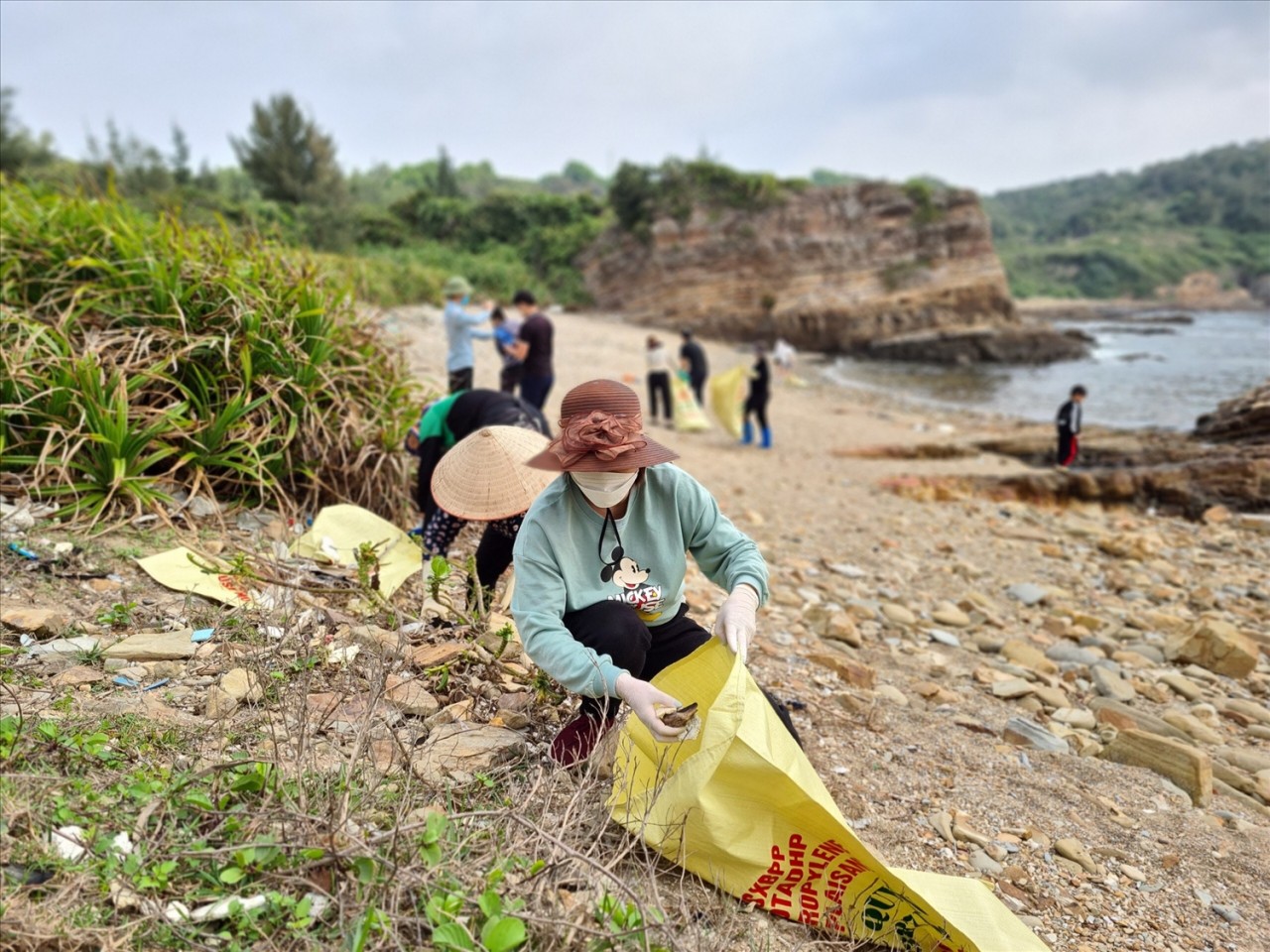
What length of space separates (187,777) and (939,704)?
2.74 meters

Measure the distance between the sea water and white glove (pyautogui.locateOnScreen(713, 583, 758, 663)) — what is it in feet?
43.3

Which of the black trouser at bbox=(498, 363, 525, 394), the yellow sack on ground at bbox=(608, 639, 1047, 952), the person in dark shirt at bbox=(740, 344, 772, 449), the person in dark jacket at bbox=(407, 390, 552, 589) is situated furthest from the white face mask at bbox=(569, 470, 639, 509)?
the person in dark shirt at bbox=(740, 344, 772, 449)

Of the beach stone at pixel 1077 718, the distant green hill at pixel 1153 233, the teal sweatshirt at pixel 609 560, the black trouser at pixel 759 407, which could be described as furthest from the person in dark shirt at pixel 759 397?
the distant green hill at pixel 1153 233

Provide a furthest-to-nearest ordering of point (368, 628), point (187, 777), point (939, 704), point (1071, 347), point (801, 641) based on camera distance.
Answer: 1. point (1071, 347)
2. point (801, 641)
3. point (939, 704)
4. point (368, 628)
5. point (187, 777)

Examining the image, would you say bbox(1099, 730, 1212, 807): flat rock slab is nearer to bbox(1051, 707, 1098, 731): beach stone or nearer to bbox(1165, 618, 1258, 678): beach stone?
bbox(1051, 707, 1098, 731): beach stone

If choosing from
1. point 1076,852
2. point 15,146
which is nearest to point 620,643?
point 1076,852

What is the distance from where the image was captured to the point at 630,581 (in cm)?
208

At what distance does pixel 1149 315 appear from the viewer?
144 feet

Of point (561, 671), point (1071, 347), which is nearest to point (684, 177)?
point (1071, 347)

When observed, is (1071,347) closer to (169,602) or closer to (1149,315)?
(1149,315)

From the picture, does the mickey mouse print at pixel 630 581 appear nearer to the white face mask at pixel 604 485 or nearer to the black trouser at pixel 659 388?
the white face mask at pixel 604 485

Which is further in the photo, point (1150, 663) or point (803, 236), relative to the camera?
point (803, 236)

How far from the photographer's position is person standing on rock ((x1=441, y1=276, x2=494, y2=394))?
661 cm

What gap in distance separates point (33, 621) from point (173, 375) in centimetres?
183
